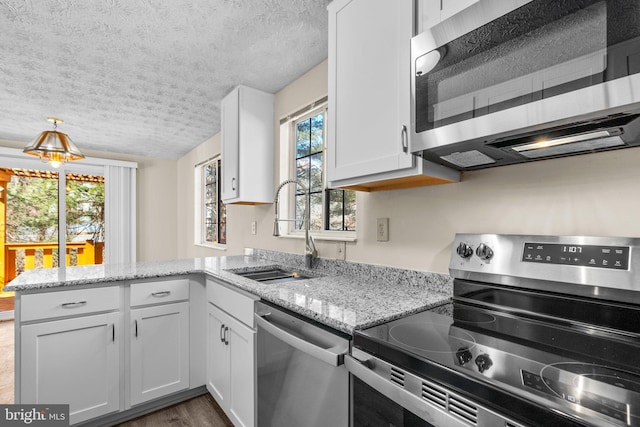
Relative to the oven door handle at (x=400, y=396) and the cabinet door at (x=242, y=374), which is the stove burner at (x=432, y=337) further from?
the cabinet door at (x=242, y=374)

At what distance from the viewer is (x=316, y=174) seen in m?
2.44

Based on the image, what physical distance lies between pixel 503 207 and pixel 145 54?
231 centimetres

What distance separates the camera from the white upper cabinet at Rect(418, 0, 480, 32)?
105 cm

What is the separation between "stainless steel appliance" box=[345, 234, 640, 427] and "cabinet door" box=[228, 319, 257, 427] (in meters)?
0.80

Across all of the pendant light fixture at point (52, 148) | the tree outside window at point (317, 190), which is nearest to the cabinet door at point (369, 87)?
the tree outside window at point (317, 190)

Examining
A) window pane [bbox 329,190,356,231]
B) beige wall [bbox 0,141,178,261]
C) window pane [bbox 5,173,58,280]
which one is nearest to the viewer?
window pane [bbox 329,190,356,231]

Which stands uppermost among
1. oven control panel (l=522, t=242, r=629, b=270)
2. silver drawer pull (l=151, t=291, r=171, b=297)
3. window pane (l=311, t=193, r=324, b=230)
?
window pane (l=311, t=193, r=324, b=230)

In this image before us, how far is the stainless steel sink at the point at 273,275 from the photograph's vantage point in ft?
7.00

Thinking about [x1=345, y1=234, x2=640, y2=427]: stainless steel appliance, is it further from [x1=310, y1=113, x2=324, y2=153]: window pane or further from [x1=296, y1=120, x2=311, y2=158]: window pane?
[x1=296, y1=120, x2=311, y2=158]: window pane

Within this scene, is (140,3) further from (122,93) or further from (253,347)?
(253,347)

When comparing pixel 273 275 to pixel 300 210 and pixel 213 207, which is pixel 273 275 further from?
pixel 213 207

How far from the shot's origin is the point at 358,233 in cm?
192

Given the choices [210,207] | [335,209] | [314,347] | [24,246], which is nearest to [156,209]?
[210,207]

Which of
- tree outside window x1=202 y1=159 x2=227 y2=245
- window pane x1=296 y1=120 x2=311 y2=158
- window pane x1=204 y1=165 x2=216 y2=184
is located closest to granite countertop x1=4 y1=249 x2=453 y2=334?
window pane x1=296 y1=120 x2=311 y2=158
